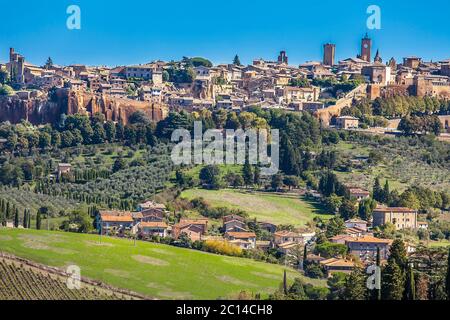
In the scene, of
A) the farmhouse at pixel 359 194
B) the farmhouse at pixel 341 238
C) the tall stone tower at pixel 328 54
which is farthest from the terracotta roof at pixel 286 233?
the tall stone tower at pixel 328 54

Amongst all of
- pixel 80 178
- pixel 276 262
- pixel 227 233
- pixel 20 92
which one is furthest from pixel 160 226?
pixel 20 92

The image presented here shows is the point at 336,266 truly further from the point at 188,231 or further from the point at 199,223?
the point at 199,223

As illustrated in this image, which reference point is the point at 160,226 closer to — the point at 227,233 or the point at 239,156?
Answer: the point at 227,233

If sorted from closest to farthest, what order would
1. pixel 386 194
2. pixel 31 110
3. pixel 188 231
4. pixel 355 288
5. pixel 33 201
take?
pixel 355 288, pixel 188 231, pixel 33 201, pixel 386 194, pixel 31 110

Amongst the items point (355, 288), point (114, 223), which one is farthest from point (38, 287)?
point (114, 223)

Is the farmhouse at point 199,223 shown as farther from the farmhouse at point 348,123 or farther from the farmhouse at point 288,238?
the farmhouse at point 348,123

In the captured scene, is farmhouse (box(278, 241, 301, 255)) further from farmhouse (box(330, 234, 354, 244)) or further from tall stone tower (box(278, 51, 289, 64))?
tall stone tower (box(278, 51, 289, 64))
